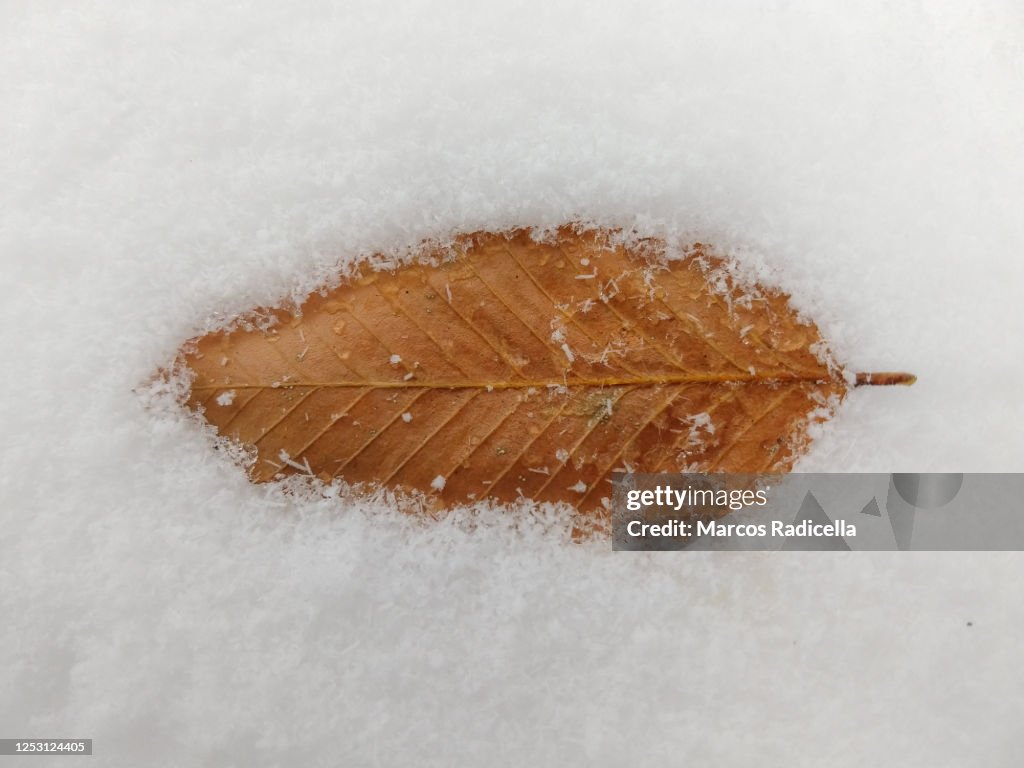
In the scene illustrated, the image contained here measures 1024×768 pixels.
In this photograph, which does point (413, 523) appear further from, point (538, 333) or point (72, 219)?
point (72, 219)

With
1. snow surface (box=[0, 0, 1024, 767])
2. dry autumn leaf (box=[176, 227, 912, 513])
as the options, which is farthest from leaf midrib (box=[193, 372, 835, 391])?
snow surface (box=[0, 0, 1024, 767])

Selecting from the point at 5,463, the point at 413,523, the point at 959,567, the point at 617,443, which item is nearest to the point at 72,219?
the point at 5,463

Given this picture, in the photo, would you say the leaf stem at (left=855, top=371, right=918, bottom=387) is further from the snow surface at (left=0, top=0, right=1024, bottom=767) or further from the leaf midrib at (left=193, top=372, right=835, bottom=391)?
the leaf midrib at (left=193, top=372, right=835, bottom=391)

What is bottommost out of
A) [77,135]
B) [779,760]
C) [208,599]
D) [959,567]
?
[779,760]

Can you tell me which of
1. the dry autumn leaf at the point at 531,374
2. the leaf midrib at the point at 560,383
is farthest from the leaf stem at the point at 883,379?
the leaf midrib at the point at 560,383

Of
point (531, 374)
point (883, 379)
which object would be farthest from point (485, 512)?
point (883, 379)

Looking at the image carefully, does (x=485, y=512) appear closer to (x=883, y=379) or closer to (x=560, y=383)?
(x=560, y=383)

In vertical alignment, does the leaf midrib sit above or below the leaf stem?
above
